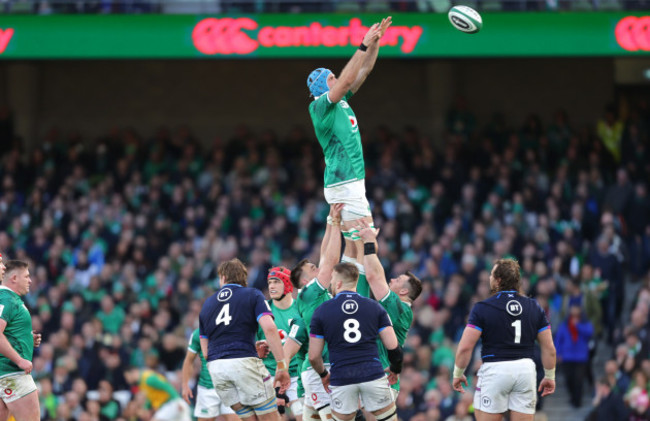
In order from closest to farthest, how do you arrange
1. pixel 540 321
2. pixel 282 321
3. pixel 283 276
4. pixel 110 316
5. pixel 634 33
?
pixel 540 321, pixel 283 276, pixel 282 321, pixel 110 316, pixel 634 33

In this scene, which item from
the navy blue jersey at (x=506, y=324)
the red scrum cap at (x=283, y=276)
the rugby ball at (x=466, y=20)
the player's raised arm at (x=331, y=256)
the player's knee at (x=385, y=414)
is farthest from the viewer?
the rugby ball at (x=466, y=20)

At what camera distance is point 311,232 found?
21.5 metres

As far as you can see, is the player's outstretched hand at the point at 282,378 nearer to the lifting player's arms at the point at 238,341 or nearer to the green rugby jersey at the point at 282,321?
the lifting player's arms at the point at 238,341

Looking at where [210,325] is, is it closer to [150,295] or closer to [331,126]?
[331,126]

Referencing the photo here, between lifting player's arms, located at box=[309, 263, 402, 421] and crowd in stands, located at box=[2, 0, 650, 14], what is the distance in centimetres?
1143

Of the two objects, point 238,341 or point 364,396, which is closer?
point 364,396

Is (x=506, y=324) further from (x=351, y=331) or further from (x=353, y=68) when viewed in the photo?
(x=353, y=68)

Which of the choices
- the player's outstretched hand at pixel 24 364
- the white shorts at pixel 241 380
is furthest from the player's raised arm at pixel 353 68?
the player's outstretched hand at pixel 24 364

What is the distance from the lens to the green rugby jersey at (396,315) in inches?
413

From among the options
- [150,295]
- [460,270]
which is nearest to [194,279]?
[150,295]

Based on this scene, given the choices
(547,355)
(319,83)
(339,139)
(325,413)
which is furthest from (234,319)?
(547,355)

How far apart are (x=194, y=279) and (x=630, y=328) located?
300 inches

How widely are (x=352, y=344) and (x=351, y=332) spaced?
0.11 meters

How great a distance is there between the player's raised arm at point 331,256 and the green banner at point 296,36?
1005cm
